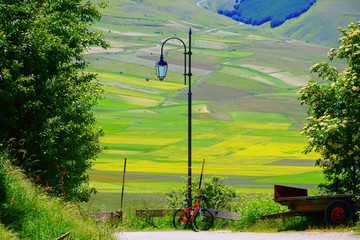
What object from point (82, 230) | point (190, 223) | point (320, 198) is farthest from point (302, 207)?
point (82, 230)

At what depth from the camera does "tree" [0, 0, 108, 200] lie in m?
15.9

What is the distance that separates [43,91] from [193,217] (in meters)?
6.82

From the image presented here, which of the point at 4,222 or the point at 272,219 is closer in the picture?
the point at 4,222

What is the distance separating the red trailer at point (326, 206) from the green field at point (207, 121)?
8.70m

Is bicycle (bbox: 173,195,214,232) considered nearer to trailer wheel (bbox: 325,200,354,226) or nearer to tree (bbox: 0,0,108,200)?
trailer wheel (bbox: 325,200,354,226)

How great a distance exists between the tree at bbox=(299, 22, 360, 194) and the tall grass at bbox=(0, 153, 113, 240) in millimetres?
10754

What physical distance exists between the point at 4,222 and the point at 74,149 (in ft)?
31.0

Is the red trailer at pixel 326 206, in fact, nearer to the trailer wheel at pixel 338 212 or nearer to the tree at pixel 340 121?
the trailer wheel at pixel 338 212

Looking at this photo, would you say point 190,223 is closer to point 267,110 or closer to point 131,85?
point 267,110

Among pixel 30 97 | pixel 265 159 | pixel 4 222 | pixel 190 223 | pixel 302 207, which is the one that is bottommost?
pixel 265 159

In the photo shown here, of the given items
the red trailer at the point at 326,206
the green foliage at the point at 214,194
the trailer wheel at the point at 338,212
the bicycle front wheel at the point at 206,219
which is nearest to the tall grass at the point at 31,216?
the bicycle front wheel at the point at 206,219

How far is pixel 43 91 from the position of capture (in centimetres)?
1706

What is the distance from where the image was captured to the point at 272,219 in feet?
60.8

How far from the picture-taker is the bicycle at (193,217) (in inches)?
708
